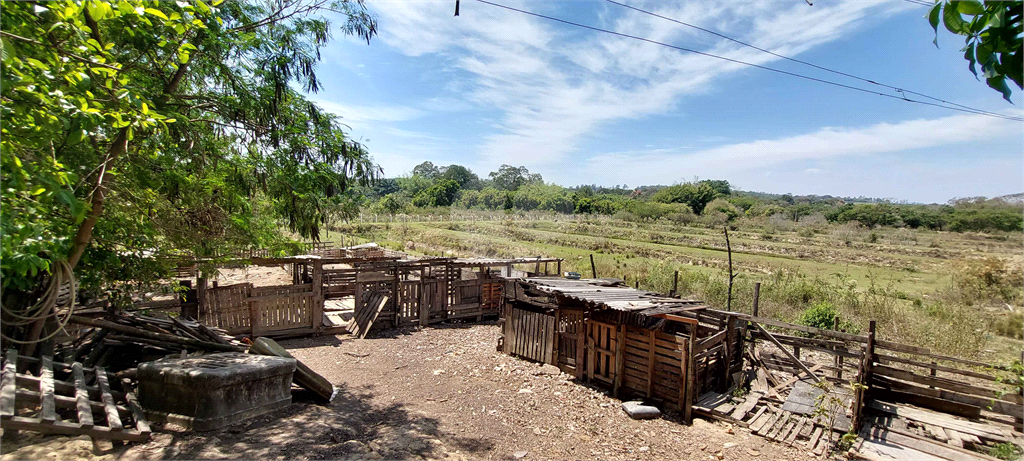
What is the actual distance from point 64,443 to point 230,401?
4.69 feet

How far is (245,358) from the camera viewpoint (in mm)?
6094

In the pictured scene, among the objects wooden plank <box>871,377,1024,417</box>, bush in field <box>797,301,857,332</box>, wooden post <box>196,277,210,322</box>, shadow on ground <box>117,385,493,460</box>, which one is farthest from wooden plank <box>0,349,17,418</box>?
bush in field <box>797,301,857,332</box>

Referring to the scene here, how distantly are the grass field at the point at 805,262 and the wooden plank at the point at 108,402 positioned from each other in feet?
30.8

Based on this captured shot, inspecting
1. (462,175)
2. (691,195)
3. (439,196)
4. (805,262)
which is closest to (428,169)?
(462,175)

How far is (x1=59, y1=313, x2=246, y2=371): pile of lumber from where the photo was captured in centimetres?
580

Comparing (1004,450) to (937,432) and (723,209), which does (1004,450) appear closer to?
→ (937,432)

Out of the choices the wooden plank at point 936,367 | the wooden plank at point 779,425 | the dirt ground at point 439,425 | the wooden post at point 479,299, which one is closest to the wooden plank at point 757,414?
the wooden plank at point 779,425

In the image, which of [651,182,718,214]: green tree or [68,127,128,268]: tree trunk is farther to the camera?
[651,182,718,214]: green tree

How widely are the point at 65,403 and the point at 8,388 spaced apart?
50cm

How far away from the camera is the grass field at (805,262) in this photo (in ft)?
46.7

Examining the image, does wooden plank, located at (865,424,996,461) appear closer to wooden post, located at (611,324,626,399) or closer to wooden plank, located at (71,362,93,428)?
wooden post, located at (611,324,626,399)

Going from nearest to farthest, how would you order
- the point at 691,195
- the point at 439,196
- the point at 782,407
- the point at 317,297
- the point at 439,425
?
the point at 439,425 → the point at 782,407 → the point at 317,297 → the point at 439,196 → the point at 691,195

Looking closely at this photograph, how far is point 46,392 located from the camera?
A: 4.04m

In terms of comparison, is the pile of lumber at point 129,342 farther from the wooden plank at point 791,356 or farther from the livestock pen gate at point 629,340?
the wooden plank at point 791,356
